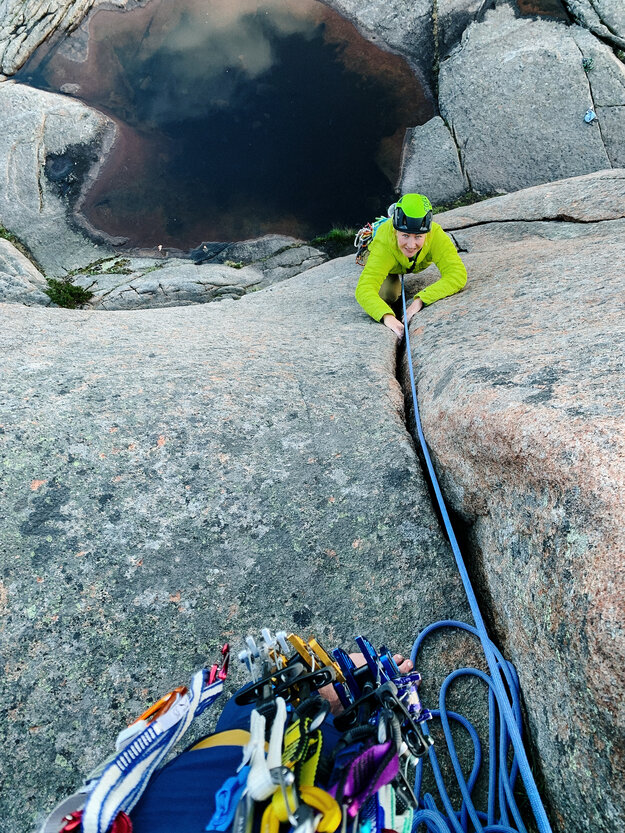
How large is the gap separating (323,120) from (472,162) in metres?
2.60

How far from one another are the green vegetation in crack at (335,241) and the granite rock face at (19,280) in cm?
416

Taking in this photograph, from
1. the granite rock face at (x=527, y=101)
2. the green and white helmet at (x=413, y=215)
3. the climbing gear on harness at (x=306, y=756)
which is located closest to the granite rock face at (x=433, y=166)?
the granite rock face at (x=527, y=101)

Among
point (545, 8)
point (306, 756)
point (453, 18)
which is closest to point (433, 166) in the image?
point (453, 18)

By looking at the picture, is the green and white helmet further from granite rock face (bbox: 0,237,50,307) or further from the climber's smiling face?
granite rock face (bbox: 0,237,50,307)

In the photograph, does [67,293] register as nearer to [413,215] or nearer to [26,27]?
[26,27]

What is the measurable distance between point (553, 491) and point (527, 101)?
908cm

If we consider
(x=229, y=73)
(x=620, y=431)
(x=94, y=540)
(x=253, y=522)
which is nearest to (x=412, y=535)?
(x=253, y=522)

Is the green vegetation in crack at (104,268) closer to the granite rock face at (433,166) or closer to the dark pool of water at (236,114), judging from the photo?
the dark pool of water at (236,114)

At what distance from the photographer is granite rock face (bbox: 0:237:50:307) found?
22.8ft

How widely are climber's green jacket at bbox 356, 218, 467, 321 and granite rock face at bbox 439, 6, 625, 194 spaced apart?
16.6ft

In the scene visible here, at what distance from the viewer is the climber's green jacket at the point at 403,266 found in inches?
178

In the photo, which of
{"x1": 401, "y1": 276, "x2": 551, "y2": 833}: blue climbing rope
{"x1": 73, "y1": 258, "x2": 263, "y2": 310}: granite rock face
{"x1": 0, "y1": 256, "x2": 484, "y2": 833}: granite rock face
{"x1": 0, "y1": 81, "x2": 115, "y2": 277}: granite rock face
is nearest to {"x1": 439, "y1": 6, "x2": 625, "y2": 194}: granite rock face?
{"x1": 73, "y1": 258, "x2": 263, "y2": 310}: granite rock face

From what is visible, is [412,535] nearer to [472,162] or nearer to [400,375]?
[400,375]

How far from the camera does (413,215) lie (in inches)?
166
